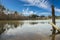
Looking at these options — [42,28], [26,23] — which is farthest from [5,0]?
[42,28]

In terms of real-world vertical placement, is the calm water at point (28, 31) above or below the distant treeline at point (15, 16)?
below

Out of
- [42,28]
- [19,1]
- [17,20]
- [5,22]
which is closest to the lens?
[19,1]

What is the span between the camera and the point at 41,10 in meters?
6.21

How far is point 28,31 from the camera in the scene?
6176 mm

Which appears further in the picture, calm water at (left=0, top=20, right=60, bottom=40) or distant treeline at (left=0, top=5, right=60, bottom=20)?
distant treeline at (left=0, top=5, right=60, bottom=20)

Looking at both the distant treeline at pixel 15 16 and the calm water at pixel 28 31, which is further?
the distant treeline at pixel 15 16

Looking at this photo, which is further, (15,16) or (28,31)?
(15,16)

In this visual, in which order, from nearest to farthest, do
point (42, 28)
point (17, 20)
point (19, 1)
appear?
point (19, 1)
point (42, 28)
point (17, 20)

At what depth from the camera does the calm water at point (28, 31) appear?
5455mm

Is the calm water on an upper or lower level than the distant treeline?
lower

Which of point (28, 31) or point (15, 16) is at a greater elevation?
point (15, 16)

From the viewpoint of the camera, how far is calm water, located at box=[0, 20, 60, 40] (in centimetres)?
546

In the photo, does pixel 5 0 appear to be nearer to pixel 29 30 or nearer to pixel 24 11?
pixel 24 11

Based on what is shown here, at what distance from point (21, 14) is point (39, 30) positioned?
3.42 feet
